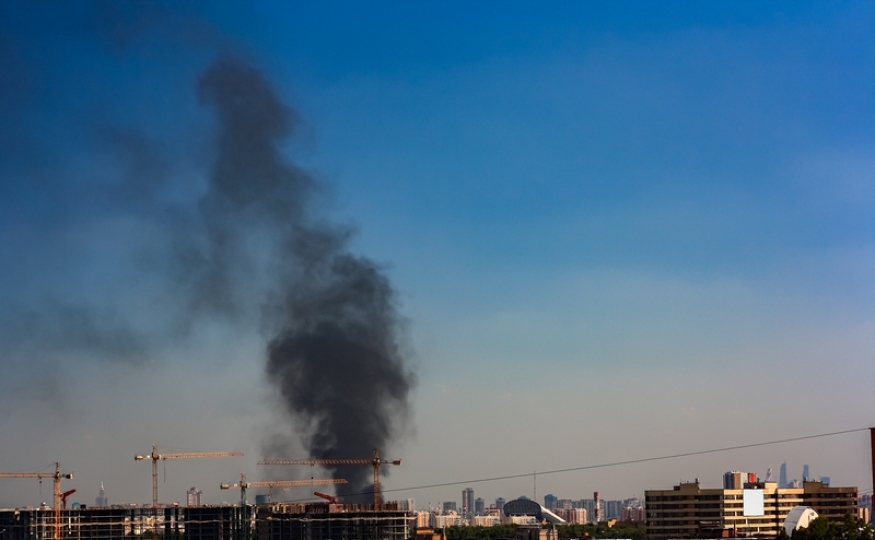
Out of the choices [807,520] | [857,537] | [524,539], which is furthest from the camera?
[524,539]

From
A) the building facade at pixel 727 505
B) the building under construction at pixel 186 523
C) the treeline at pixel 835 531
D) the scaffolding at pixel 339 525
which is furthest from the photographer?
the building under construction at pixel 186 523

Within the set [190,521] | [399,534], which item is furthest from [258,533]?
[399,534]

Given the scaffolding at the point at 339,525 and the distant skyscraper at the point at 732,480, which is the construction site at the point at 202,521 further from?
the distant skyscraper at the point at 732,480

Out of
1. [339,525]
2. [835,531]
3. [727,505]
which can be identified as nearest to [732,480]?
[727,505]

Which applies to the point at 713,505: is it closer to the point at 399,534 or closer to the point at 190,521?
the point at 399,534

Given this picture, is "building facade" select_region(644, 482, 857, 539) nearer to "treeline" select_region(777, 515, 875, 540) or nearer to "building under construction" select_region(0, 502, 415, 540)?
"building under construction" select_region(0, 502, 415, 540)

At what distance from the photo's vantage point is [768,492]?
136 meters

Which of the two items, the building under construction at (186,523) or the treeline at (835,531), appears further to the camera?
the building under construction at (186,523)

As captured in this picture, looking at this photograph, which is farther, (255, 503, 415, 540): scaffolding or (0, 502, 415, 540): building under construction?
(0, 502, 415, 540): building under construction

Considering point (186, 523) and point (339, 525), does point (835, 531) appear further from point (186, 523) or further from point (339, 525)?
point (186, 523)

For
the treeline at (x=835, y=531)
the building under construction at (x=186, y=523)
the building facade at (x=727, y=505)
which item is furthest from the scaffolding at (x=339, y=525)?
the treeline at (x=835, y=531)

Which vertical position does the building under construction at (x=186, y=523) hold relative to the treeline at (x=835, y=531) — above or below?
below

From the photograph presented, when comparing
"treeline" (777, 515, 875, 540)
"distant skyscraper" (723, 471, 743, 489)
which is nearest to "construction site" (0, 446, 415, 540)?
"distant skyscraper" (723, 471, 743, 489)

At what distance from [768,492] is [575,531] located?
2878 cm
